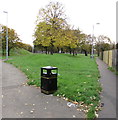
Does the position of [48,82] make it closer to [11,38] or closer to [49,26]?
[49,26]

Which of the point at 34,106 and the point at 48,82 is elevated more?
the point at 48,82

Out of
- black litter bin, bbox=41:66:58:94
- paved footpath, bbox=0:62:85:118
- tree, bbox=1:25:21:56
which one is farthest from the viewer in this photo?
tree, bbox=1:25:21:56

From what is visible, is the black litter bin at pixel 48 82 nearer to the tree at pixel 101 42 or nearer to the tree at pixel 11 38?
the tree at pixel 11 38

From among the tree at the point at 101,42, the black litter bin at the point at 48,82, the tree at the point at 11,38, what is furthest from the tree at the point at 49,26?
the tree at the point at 101,42

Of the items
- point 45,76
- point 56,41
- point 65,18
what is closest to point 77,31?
point 65,18

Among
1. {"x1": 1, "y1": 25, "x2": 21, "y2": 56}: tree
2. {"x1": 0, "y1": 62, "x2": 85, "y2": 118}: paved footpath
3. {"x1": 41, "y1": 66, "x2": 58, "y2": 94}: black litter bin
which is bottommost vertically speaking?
{"x1": 0, "y1": 62, "x2": 85, "y2": 118}: paved footpath

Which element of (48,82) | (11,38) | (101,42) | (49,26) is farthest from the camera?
(101,42)

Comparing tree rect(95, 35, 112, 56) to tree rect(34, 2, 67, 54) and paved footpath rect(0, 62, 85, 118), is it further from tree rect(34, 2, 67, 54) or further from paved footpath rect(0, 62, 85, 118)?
paved footpath rect(0, 62, 85, 118)

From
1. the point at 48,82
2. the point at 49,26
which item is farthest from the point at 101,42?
the point at 48,82

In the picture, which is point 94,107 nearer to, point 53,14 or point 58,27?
point 58,27

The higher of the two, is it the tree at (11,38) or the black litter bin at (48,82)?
the tree at (11,38)

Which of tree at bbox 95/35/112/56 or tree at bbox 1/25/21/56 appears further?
tree at bbox 95/35/112/56

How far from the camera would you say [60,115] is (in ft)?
11.0

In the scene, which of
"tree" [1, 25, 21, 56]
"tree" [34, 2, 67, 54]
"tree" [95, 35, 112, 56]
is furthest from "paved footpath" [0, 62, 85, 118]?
"tree" [95, 35, 112, 56]
